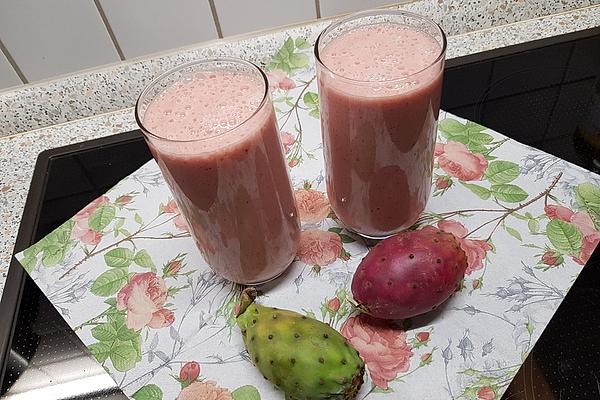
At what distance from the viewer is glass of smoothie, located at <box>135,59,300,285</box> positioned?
0.50 m

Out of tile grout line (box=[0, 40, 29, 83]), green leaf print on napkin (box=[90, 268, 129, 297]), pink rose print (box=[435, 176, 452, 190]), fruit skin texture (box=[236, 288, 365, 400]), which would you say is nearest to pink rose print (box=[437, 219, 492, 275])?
pink rose print (box=[435, 176, 452, 190])

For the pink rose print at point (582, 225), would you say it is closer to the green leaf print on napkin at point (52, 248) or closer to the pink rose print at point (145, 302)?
the pink rose print at point (145, 302)

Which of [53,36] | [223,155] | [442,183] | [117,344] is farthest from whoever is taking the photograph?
[53,36]

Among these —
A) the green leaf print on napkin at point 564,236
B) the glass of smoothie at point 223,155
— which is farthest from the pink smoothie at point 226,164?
the green leaf print on napkin at point 564,236

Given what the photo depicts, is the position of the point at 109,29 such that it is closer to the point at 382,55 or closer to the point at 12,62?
the point at 12,62

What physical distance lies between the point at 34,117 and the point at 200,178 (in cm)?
57

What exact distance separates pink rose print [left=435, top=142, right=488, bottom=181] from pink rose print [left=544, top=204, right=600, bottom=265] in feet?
0.34

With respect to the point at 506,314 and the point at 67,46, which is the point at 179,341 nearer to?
the point at 506,314

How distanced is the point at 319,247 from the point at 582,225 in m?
0.32

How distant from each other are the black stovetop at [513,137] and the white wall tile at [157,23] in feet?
0.51

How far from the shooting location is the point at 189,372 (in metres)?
0.58

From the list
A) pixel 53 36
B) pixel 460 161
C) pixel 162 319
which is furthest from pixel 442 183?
pixel 53 36

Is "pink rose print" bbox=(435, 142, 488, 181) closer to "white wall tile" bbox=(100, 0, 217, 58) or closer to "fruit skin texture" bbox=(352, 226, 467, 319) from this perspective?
"fruit skin texture" bbox=(352, 226, 467, 319)

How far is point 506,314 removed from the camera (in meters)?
0.58
